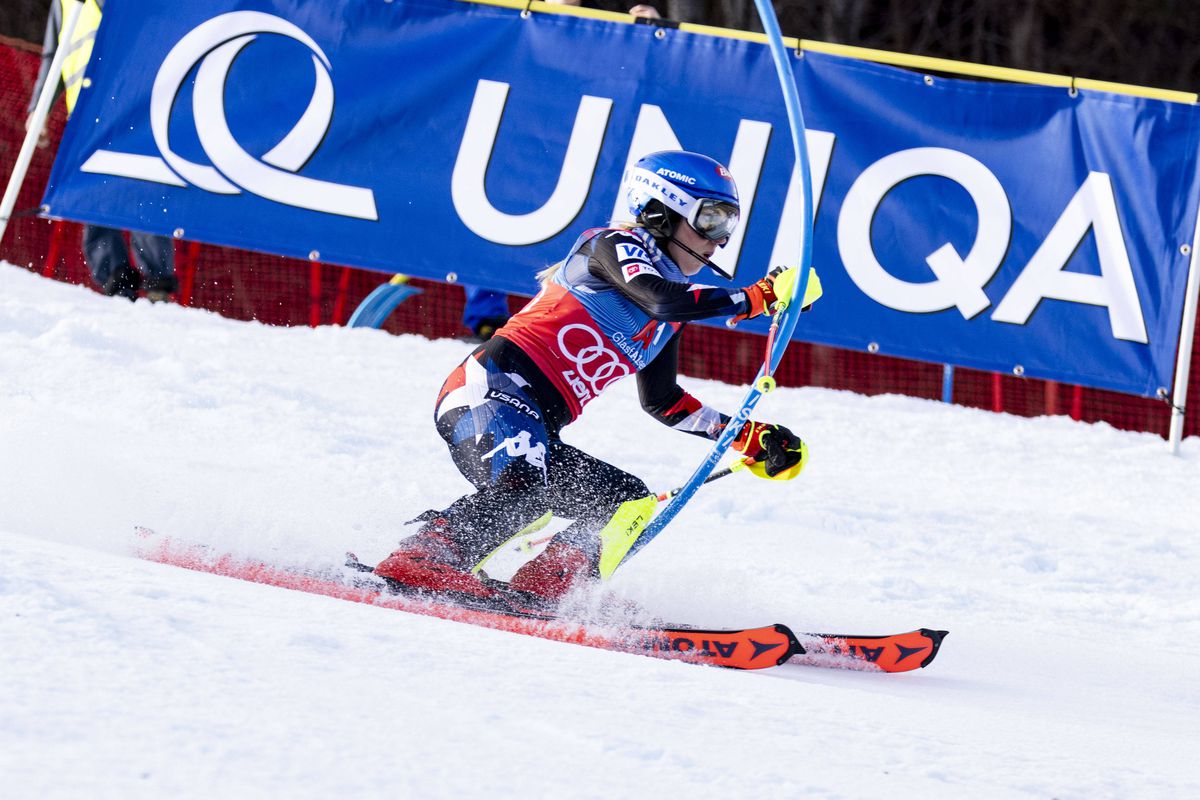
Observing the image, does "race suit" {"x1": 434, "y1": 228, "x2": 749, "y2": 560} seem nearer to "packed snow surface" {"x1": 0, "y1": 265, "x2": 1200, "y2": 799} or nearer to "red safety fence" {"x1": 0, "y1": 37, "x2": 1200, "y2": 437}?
"packed snow surface" {"x1": 0, "y1": 265, "x2": 1200, "y2": 799}

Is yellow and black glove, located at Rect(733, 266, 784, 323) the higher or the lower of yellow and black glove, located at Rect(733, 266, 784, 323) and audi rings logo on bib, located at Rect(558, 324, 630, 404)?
the higher

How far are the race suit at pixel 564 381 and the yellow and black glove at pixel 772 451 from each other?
244mm

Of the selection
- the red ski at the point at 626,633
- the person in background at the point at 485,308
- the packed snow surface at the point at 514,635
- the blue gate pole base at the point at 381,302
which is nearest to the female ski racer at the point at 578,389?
the red ski at the point at 626,633

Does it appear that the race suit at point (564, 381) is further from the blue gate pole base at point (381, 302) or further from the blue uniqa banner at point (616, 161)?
the blue gate pole base at point (381, 302)

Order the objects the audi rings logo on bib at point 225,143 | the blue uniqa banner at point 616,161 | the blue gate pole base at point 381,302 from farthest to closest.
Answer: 1. the blue gate pole base at point 381,302
2. the audi rings logo on bib at point 225,143
3. the blue uniqa banner at point 616,161

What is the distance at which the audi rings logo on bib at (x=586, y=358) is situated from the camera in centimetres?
427

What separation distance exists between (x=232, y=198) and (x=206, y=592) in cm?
476

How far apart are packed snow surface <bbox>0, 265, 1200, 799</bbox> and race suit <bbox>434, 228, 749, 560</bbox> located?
55 cm

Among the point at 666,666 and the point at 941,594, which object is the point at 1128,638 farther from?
the point at 666,666

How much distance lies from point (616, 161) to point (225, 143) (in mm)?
2050

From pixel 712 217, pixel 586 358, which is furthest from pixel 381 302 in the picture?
pixel 712 217

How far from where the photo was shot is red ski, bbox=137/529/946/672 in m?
3.81

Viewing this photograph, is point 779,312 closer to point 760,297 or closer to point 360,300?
point 760,297

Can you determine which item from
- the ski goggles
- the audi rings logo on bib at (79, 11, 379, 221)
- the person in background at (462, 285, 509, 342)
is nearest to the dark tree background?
the person in background at (462, 285, 509, 342)
